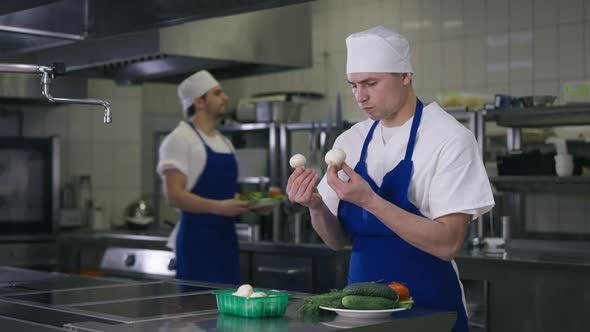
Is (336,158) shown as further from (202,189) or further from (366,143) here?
(202,189)

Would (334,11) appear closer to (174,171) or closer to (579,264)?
(174,171)

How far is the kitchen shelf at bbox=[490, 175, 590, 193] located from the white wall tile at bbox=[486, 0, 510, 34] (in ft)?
6.47

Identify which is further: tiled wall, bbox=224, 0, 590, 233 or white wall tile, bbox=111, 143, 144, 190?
white wall tile, bbox=111, 143, 144, 190

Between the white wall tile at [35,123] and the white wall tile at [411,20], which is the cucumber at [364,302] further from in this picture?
the white wall tile at [411,20]

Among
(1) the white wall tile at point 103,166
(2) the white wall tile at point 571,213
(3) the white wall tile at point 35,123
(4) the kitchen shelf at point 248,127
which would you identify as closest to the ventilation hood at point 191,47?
(4) the kitchen shelf at point 248,127

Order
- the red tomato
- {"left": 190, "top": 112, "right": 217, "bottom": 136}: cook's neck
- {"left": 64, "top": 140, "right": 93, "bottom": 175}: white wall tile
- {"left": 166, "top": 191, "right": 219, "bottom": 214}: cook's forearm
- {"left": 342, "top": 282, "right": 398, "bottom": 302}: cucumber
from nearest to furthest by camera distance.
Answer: {"left": 342, "top": 282, "right": 398, "bottom": 302}: cucumber
the red tomato
{"left": 166, "top": 191, "right": 219, "bottom": 214}: cook's forearm
{"left": 190, "top": 112, "right": 217, "bottom": 136}: cook's neck
{"left": 64, "top": 140, "right": 93, "bottom": 175}: white wall tile

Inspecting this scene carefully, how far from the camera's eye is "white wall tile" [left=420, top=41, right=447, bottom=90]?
6707 millimetres

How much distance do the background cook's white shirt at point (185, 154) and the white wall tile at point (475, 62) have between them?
292 cm

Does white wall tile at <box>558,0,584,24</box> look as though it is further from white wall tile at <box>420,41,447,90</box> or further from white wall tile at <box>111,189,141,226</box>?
white wall tile at <box>111,189,141,226</box>

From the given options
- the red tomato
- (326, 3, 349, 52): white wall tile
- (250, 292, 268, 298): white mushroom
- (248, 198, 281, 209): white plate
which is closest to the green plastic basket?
(250, 292, 268, 298): white mushroom

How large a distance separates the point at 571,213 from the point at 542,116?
1795mm

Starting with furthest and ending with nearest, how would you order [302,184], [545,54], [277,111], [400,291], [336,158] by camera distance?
[545,54], [277,111], [302,184], [336,158], [400,291]

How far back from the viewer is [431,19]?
677 centimetres

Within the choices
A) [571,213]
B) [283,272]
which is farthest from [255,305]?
[571,213]
